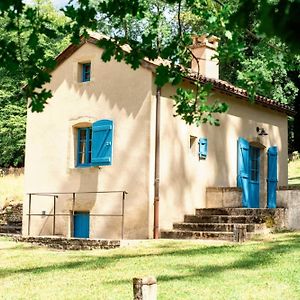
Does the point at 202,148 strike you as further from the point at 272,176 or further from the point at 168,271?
the point at 168,271

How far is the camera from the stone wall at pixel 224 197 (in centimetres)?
1570

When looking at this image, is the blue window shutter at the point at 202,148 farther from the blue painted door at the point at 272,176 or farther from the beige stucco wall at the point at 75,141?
the blue painted door at the point at 272,176

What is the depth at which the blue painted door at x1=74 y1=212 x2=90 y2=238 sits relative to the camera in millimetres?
15711

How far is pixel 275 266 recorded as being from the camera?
30.6 feet

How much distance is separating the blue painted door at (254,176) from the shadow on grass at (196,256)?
461cm

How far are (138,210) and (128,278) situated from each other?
5665mm

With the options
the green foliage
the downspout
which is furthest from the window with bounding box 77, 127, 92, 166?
the green foliage

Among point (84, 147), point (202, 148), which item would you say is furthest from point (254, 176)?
point (84, 147)

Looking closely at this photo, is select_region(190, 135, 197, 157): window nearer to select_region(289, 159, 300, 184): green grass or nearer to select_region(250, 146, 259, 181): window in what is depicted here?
select_region(250, 146, 259, 181): window

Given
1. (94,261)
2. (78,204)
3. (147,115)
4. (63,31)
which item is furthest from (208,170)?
(63,31)

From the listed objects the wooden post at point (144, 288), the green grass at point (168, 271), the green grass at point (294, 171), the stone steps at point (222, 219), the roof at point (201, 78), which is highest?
the roof at point (201, 78)

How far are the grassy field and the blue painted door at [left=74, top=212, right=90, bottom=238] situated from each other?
7.46 meters

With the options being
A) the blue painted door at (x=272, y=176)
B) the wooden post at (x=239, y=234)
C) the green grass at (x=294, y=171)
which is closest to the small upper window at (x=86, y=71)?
the blue painted door at (x=272, y=176)

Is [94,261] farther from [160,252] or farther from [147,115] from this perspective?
[147,115]
